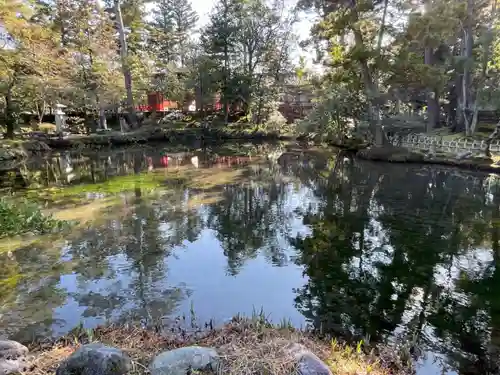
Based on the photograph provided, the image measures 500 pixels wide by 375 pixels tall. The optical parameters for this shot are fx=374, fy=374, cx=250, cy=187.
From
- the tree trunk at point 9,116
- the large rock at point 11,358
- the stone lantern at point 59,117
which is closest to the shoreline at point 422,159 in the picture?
the large rock at point 11,358

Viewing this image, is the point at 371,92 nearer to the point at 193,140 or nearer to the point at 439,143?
the point at 439,143

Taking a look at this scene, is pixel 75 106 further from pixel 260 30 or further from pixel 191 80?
pixel 260 30

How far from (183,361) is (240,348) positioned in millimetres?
574

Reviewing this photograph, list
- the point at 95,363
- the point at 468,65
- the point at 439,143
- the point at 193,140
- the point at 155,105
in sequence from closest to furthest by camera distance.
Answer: the point at 95,363, the point at 468,65, the point at 439,143, the point at 193,140, the point at 155,105

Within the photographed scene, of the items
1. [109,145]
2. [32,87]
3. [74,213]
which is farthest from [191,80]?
[74,213]

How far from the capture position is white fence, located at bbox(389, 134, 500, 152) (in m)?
15.7

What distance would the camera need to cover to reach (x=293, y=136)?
2988 cm

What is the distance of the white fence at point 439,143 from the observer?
15.7 metres

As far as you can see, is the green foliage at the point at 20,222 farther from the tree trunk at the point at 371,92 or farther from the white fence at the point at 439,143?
the white fence at the point at 439,143

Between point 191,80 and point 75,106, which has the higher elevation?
point 191,80

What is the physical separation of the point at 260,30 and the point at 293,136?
8.54 metres

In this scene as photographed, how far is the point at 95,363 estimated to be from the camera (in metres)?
2.87

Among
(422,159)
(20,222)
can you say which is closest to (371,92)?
(422,159)

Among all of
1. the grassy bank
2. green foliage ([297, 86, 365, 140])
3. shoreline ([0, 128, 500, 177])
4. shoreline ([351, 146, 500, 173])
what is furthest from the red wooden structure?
the grassy bank
